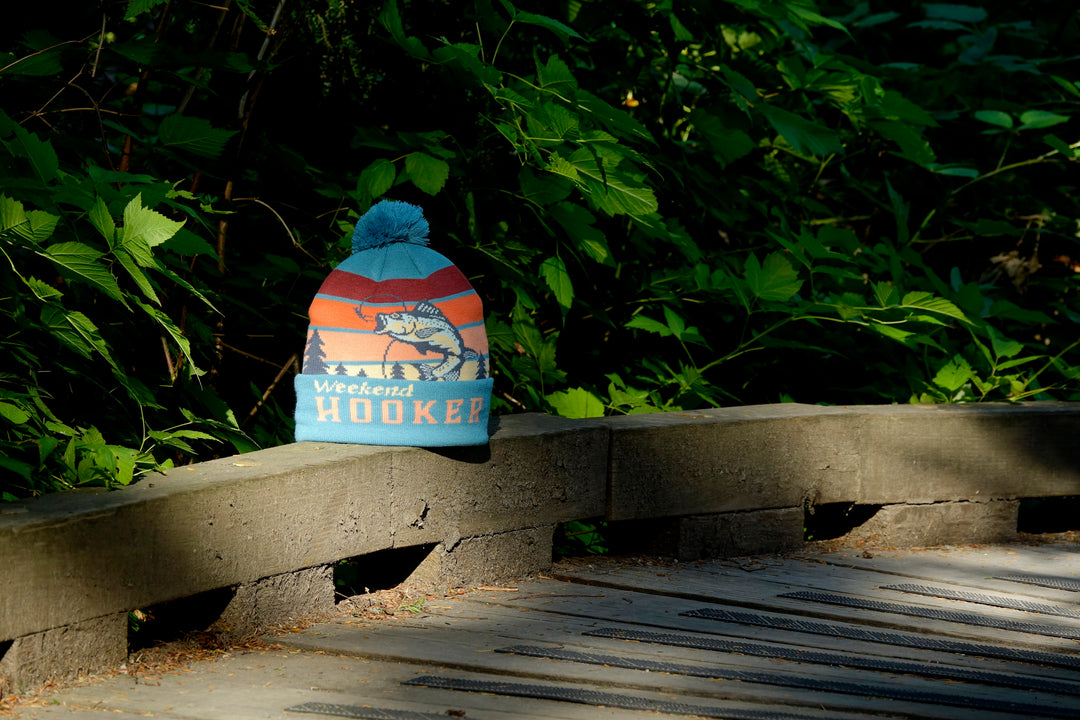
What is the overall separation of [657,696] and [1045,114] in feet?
15.2

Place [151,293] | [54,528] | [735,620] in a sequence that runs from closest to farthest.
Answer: [54,528]
[151,293]
[735,620]

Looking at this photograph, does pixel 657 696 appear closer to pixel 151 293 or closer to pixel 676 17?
pixel 151 293

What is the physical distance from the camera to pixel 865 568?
14.5 ft

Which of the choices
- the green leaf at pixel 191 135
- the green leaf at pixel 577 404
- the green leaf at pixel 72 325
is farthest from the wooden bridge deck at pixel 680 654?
the green leaf at pixel 191 135

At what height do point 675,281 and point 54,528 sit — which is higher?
point 675,281

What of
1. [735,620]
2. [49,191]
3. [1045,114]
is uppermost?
[1045,114]

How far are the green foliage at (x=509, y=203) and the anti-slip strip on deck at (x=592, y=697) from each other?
3.28 ft

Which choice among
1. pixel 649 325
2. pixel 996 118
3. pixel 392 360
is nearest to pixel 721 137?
pixel 649 325

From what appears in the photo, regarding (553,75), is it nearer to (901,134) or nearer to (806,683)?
A: (901,134)

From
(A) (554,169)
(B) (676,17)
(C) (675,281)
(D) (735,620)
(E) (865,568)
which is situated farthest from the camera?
(C) (675,281)

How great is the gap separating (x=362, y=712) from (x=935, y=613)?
1970mm

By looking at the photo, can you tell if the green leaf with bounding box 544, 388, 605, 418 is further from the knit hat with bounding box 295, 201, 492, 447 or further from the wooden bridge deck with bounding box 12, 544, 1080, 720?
the knit hat with bounding box 295, 201, 492, 447

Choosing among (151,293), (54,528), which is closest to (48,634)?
(54,528)

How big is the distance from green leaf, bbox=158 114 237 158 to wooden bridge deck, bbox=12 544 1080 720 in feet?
4.95
